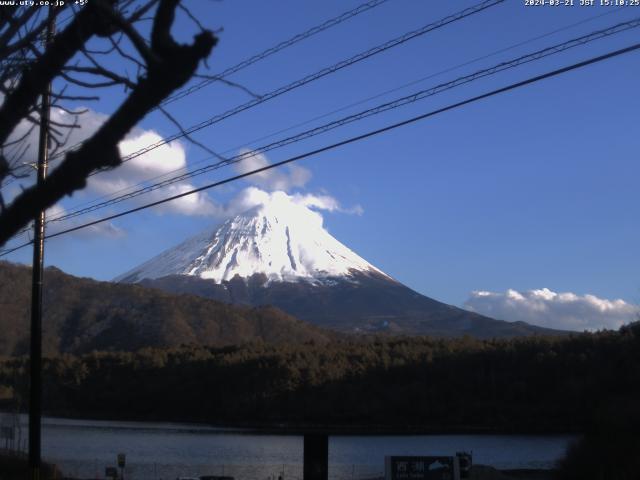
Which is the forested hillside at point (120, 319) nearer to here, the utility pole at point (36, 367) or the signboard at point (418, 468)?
the utility pole at point (36, 367)

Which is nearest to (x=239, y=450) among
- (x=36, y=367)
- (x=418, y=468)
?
(x=36, y=367)

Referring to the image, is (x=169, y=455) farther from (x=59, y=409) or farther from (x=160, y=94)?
(x=160, y=94)

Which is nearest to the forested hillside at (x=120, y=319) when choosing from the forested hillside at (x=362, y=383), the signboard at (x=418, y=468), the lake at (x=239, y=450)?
the forested hillside at (x=362, y=383)

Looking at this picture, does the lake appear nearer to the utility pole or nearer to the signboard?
the utility pole

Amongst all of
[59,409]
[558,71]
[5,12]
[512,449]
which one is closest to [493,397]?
[512,449]

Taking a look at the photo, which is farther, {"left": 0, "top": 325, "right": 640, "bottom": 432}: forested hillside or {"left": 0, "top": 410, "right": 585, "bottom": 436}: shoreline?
{"left": 0, "top": 325, "right": 640, "bottom": 432}: forested hillside

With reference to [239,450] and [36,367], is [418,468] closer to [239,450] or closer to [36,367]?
[36,367]

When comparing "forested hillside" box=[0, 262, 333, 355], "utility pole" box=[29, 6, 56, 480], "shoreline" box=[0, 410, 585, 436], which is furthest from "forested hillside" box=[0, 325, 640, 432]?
"utility pole" box=[29, 6, 56, 480]
